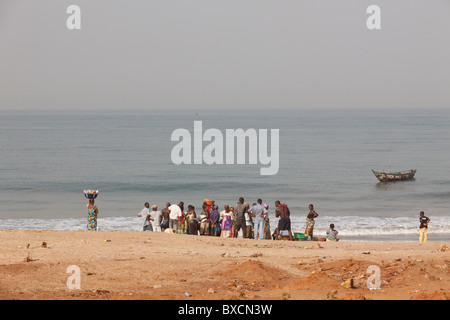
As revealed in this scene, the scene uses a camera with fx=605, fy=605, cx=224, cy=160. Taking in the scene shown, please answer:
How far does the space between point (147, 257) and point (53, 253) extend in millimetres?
2292

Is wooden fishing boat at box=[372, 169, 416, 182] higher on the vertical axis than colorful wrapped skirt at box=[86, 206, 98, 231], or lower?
higher

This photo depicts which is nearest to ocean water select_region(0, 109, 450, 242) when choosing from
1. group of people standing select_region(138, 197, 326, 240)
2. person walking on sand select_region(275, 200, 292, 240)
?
person walking on sand select_region(275, 200, 292, 240)

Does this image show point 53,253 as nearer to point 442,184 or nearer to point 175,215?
point 175,215

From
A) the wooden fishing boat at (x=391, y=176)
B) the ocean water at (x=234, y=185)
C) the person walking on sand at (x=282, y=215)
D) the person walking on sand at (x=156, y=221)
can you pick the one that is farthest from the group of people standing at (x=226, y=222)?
the wooden fishing boat at (x=391, y=176)

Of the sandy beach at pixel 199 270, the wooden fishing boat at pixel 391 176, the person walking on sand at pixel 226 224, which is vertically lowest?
the sandy beach at pixel 199 270

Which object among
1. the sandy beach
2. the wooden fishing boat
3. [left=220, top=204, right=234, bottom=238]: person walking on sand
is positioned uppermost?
the wooden fishing boat

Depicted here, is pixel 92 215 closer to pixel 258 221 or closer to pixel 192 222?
pixel 192 222

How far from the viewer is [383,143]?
90.8m

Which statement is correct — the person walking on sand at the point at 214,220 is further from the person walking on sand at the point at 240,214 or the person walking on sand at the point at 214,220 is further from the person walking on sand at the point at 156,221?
the person walking on sand at the point at 156,221

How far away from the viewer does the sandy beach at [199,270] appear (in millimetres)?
11047

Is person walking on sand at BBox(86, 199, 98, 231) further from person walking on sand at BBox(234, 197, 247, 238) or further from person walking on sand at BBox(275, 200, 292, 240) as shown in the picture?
person walking on sand at BBox(275, 200, 292, 240)

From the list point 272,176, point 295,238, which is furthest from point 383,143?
point 295,238

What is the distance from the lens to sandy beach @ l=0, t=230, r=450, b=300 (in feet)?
36.2

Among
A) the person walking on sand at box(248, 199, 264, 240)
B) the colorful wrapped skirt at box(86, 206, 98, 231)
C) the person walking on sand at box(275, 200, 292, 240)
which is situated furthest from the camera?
the person walking on sand at box(248, 199, 264, 240)
